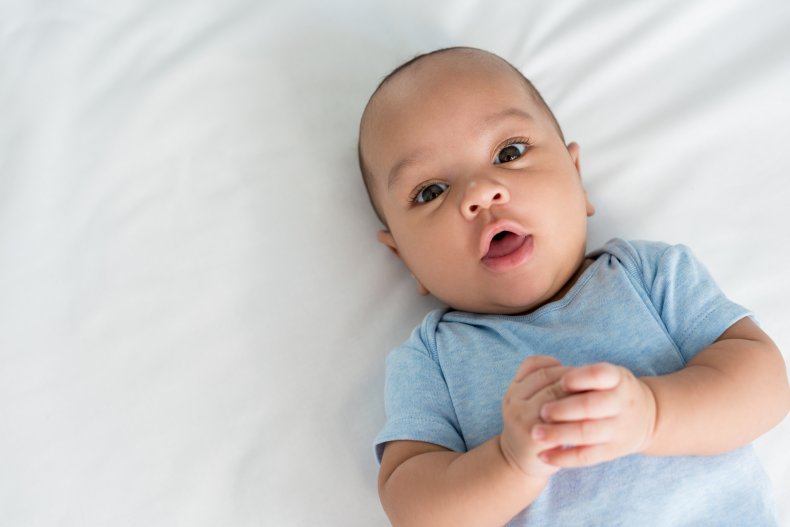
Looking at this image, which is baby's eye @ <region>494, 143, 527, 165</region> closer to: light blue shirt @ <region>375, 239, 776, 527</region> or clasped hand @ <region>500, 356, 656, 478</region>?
light blue shirt @ <region>375, 239, 776, 527</region>

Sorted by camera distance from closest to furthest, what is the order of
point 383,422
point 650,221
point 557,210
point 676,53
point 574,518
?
point 574,518
point 557,210
point 383,422
point 650,221
point 676,53

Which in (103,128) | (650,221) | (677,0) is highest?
(103,128)

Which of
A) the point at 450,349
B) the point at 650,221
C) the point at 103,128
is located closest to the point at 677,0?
the point at 650,221

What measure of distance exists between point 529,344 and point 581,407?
348 millimetres

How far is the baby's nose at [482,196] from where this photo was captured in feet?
4.15

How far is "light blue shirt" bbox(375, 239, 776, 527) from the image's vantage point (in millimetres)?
1190

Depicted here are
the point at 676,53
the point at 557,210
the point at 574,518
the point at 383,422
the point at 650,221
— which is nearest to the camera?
the point at 574,518

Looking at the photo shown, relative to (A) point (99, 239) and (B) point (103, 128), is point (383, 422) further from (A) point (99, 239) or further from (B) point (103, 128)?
(B) point (103, 128)

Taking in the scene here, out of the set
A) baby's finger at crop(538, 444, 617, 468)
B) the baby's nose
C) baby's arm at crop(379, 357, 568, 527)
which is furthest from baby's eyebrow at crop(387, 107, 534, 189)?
Result: baby's finger at crop(538, 444, 617, 468)

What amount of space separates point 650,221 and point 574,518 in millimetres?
617

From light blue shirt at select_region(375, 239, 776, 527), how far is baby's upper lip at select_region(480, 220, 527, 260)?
6.1 inches

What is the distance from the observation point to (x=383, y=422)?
1434mm

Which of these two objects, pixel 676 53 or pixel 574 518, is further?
pixel 676 53

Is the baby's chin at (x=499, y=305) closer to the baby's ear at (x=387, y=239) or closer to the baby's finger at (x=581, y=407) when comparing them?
the baby's ear at (x=387, y=239)
